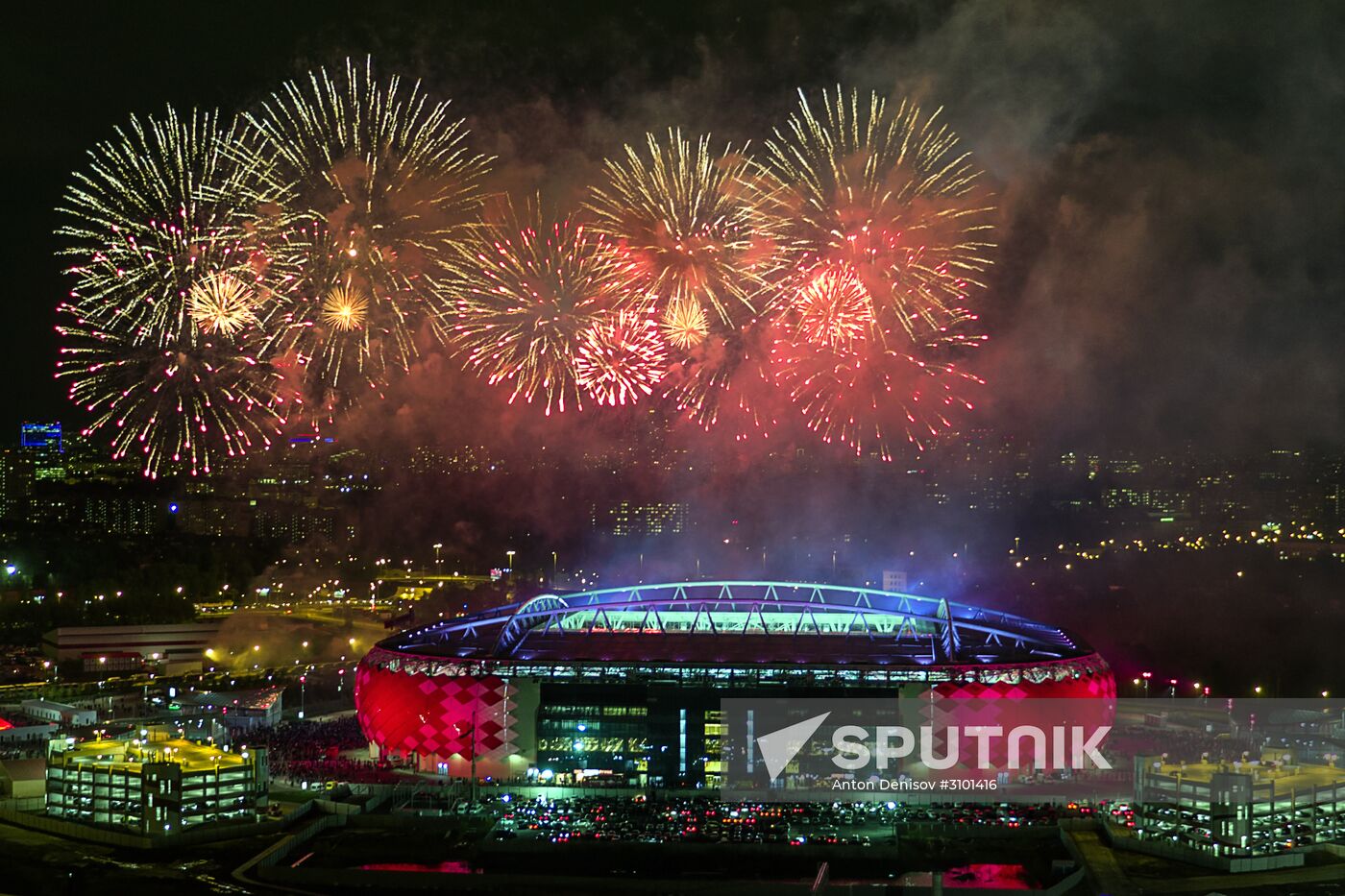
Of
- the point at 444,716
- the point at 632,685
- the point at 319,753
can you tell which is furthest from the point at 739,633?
the point at 319,753

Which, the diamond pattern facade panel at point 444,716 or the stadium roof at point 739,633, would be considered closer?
the diamond pattern facade panel at point 444,716

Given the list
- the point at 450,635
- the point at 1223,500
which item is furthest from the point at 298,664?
the point at 1223,500

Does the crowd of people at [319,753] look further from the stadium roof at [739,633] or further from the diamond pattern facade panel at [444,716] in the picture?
the stadium roof at [739,633]

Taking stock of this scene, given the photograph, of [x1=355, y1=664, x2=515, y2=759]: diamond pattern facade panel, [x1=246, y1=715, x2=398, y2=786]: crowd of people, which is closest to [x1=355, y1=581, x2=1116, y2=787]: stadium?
[x1=355, y1=664, x2=515, y2=759]: diamond pattern facade panel

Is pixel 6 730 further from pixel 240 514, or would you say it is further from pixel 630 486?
pixel 240 514

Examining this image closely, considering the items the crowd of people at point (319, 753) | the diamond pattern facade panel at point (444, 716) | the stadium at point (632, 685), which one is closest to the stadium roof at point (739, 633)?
the stadium at point (632, 685)

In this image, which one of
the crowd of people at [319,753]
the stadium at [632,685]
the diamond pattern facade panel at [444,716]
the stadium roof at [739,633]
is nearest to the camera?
the crowd of people at [319,753]

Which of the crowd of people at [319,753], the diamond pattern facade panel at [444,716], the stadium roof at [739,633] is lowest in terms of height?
the crowd of people at [319,753]

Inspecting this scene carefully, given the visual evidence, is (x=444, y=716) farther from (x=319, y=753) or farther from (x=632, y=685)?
(x=632, y=685)
